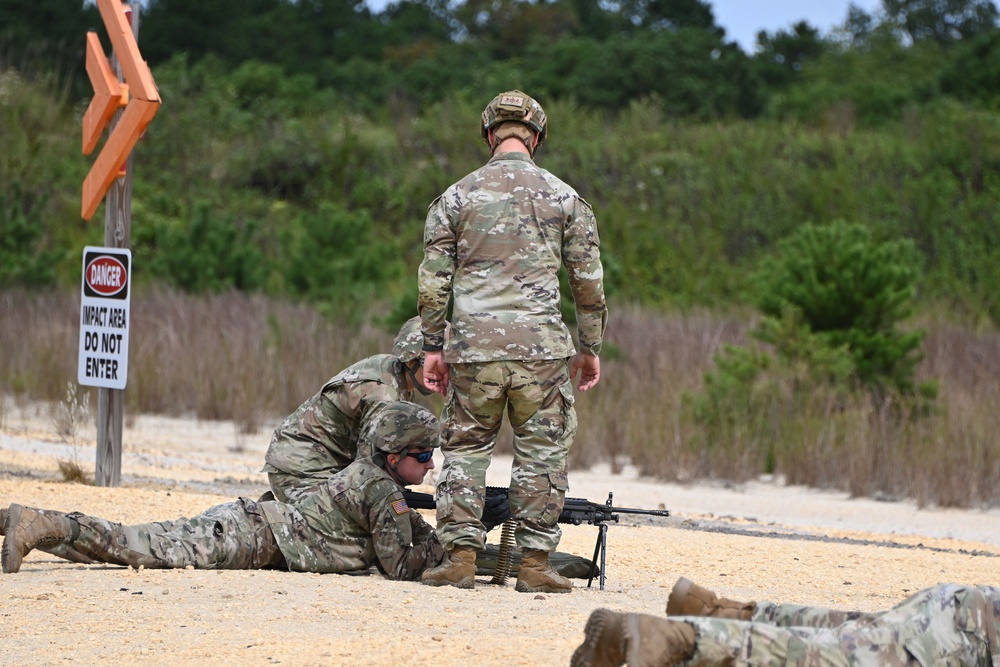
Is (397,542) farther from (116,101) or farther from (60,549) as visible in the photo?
(116,101)

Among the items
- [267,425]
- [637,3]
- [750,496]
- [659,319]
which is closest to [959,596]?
[750,496]

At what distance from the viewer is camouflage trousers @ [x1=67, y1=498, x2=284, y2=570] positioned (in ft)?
18.2

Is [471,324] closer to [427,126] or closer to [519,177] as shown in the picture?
[519,177]

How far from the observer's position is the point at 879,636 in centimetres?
387

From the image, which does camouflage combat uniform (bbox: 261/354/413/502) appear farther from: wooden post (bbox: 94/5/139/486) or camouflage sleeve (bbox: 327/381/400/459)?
wooden post (bbox: 94/5/139/486)

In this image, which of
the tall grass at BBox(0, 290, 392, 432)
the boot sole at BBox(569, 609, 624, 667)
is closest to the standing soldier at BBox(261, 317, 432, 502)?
the boot sole at BBox(569, 609, 624, 667)

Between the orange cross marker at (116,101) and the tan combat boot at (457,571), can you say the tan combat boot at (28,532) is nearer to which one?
the tan combat boot at (457,571)

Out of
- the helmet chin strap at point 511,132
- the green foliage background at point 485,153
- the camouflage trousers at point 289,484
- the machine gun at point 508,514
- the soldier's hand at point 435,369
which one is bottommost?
the machine gun at point 508,514

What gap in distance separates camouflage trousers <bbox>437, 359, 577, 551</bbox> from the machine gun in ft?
0.46

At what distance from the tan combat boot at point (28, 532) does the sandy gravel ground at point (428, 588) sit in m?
0.10

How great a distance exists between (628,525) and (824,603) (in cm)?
269

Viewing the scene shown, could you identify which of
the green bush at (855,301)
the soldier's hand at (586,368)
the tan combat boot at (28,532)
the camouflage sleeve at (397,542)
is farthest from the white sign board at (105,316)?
the green bush at (855,301)

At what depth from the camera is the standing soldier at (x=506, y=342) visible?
5.48 meters

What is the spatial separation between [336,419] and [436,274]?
1197mm
